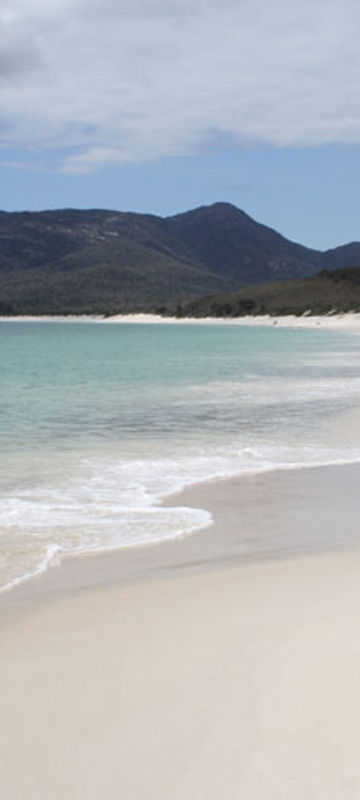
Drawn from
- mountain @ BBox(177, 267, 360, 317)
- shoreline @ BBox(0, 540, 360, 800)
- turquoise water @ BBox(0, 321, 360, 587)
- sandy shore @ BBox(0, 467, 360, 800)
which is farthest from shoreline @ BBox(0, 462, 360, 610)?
mountain @ BBox(177, 267, 360, 317)

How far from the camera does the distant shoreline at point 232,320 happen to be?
97.9 m

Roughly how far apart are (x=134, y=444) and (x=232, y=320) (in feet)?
364

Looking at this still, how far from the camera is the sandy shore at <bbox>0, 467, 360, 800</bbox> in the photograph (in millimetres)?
2807

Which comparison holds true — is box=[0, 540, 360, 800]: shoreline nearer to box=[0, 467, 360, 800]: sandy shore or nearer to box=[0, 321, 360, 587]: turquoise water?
box=[0, 467, 360, 800]: sandy shore

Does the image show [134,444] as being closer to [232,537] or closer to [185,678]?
[232,537]

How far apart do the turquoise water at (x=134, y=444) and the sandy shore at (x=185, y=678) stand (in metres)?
0.83

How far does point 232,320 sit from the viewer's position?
12200 cm

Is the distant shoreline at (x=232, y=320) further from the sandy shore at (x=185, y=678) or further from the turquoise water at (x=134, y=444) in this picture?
the sandy shore at (x=185, y=678)

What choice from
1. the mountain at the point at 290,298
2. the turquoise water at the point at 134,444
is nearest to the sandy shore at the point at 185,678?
the turquoise water at the point at 134,444

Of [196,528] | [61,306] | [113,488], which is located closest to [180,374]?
[113,488]

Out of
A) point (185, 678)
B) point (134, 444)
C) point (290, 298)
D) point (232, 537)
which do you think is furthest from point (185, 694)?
point (290, 298)

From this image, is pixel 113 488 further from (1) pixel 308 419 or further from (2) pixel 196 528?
(1) pixel 308 419

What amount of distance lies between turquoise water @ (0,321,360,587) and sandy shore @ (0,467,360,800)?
0.83 metres

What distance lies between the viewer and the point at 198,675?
11.7ft
